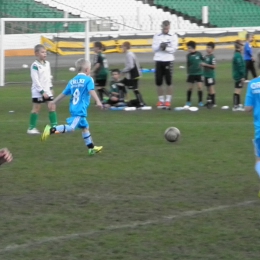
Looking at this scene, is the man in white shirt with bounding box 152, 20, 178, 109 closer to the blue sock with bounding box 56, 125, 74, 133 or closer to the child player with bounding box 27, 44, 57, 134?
the child player with bounding box 27, 44, 57, 134

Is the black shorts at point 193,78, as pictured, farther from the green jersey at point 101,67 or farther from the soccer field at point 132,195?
the soccer field at point 132,195

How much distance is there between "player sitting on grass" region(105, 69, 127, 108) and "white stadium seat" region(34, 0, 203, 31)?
20.4m

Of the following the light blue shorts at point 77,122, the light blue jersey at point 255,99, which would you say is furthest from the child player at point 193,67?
the light blue jersey at point 255,99

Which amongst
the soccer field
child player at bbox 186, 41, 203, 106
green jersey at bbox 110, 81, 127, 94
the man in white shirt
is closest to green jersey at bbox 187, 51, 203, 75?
child player at bbox 186, 41, 203, 106

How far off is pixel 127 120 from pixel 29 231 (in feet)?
33.1

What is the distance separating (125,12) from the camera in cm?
4388

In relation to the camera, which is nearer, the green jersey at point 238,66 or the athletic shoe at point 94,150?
the athletic shoe at point 94,150

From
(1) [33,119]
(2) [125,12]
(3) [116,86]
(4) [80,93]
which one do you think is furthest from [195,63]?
(2) [125,12]

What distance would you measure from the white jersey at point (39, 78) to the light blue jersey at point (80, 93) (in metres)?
2.40

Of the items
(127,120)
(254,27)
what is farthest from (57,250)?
(254,27)

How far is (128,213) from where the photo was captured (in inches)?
328

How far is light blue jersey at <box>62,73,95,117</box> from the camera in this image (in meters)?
12.4

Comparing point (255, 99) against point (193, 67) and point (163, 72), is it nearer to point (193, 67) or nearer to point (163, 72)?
point (163, 72)

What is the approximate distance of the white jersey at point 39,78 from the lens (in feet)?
48.6
